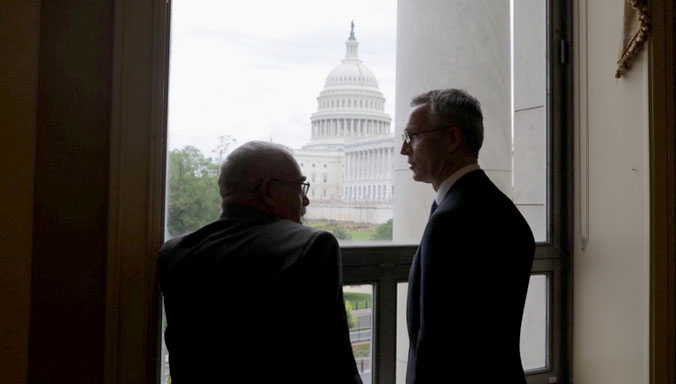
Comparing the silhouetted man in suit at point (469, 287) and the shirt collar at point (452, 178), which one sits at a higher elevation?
the shirt collar at point (452, 178)

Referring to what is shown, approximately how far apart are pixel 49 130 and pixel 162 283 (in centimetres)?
52

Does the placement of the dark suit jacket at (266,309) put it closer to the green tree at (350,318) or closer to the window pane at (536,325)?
the green tree at (350,318)

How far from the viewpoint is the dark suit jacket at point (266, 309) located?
4.00 ft

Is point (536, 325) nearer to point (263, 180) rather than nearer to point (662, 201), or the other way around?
point (662, 201)

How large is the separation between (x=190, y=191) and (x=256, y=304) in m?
0.80

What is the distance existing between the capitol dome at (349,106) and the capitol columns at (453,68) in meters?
0.12

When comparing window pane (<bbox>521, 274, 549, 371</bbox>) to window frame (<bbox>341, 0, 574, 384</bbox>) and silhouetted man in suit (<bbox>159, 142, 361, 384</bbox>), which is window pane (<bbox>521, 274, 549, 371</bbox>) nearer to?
window frame (<bbox>341, 0, 574, 384</bbox>)

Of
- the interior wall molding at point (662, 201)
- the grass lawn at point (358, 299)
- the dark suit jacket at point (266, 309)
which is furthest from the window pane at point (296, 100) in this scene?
the interior wall molding at point (662, 201)

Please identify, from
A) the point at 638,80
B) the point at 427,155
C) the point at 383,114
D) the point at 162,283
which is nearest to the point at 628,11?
the point at 638,80

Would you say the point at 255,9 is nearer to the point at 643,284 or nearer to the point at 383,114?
the point at 383,114

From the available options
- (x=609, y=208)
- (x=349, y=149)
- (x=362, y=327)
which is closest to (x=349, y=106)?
(x=349, y=149)

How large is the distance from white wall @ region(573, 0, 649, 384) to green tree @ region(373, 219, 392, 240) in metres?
0.87

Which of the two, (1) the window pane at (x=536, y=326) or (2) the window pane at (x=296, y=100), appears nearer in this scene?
(2) the window pane at (x=296, y=100)

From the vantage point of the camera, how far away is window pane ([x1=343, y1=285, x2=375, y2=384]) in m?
2.16
